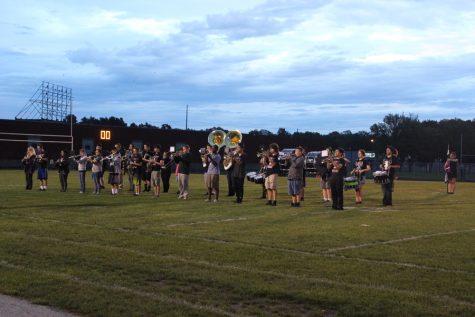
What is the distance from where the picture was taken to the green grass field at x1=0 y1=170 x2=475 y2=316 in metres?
6.34

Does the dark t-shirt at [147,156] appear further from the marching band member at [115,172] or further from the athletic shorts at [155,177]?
the athletic shorts at [155,177]

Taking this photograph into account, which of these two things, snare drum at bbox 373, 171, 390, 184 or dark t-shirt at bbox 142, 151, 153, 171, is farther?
dark t-shirt at bbox 142, 151, 153, 171

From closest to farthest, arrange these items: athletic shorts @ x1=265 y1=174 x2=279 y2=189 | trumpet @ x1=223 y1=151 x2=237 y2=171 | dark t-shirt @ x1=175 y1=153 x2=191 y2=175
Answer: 1. athletic shorts @ x1=265 y1=174 x2=279 y2=189
2. trumpet @ x1=223 y1=151 x2=237 y2=171
3. dark t-shirt @ x1=175 y1=153 x2=191 y2=175

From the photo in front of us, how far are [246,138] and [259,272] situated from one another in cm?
6372

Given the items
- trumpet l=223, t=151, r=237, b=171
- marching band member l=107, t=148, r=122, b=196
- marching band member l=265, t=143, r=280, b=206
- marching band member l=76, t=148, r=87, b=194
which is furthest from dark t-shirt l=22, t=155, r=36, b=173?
marching band member l=265, t=143, r=280, b=206

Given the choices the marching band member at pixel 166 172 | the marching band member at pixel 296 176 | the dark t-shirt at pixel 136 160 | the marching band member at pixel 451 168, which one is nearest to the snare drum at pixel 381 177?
the marching band member at pixel 296 176

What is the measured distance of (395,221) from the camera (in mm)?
13867

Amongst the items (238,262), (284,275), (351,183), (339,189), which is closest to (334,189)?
(339,189)

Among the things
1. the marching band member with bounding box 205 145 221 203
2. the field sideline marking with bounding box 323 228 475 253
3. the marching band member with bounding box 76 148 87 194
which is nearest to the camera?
the field sideline marking with bounding box 323 228 475 253

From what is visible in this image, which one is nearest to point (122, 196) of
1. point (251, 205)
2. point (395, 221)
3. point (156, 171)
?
point (156, 171)

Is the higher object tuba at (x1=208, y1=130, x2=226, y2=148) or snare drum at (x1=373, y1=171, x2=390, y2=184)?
tuba at (x1=208, y1=130, x2=226, y2=148)

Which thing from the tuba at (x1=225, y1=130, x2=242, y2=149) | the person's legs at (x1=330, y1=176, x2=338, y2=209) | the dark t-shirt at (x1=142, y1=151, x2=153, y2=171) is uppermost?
the tuba at (x1=225, y1=130, x2=242, y2=149)

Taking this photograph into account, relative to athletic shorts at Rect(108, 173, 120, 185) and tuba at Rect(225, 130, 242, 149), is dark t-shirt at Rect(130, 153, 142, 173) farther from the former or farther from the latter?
tuba at Rect(225, 130, 242, 149)

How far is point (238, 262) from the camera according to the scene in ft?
28.0
